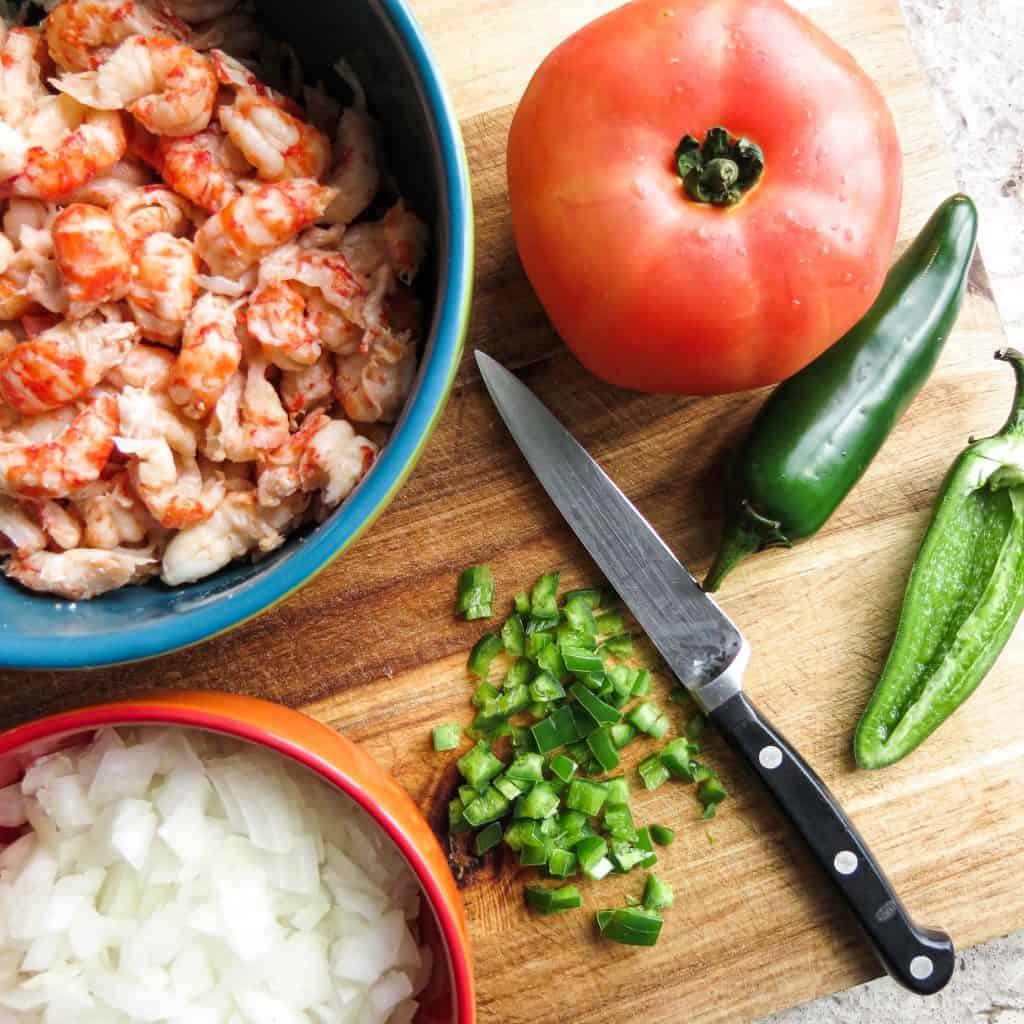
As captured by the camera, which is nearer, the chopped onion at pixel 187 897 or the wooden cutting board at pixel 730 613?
the chopped onion at pixel 187 897

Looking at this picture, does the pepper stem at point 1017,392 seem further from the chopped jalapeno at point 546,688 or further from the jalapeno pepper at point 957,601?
the chopped jalapeno at point 546,688

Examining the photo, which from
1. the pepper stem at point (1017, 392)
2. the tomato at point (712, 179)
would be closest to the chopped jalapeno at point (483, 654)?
the tomato at point (712, 179)

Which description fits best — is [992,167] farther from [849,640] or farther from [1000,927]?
[1000,927]

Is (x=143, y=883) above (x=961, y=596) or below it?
below

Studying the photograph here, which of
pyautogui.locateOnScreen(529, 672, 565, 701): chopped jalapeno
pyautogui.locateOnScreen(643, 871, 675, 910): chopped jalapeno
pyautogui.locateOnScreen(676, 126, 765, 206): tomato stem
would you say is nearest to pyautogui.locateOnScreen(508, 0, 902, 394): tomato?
pyautogui.locateOnScreen(676, 126, 765, 206): tomato stem

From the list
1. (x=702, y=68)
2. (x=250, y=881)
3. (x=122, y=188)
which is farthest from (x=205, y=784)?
(x=702, y=68)
